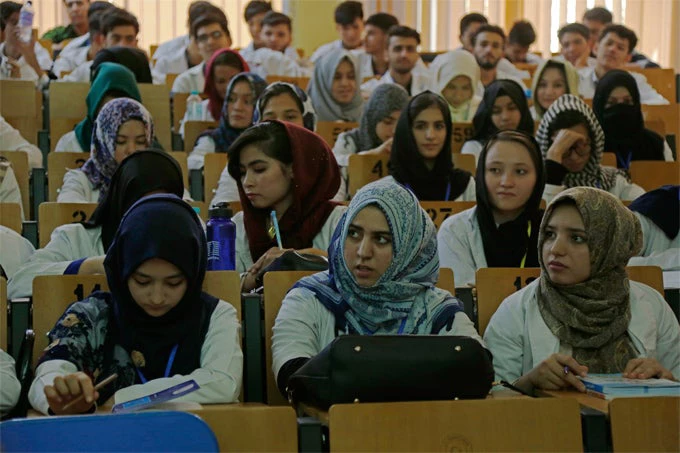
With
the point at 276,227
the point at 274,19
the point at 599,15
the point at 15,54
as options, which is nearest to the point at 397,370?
the point at 276,227

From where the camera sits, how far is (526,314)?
330 cm

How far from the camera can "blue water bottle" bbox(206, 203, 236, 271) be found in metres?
3.66

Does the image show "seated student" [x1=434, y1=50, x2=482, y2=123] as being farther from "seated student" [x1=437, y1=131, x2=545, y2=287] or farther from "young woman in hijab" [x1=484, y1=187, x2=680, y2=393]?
"young woman in hijab" [x1=484, y1=187, x2=680, y2=393]

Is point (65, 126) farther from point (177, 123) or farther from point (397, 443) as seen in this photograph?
point (397, 443)

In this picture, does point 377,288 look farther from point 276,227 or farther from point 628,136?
point 628,136

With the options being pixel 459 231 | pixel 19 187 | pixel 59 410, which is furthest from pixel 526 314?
pixel 19 187

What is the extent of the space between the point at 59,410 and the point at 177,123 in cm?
462

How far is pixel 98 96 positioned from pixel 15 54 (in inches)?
66.2

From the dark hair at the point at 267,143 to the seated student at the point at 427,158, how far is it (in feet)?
3.78

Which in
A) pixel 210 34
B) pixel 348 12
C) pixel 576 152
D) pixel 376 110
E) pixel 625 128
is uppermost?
pixel 348 12

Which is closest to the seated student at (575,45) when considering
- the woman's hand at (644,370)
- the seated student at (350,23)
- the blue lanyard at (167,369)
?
the seated student at (350,23)

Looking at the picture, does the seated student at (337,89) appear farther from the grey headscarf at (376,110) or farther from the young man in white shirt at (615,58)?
the young man in white shirt at (615,58)

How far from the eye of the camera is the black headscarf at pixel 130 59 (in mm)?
6875

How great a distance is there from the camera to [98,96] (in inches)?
228
